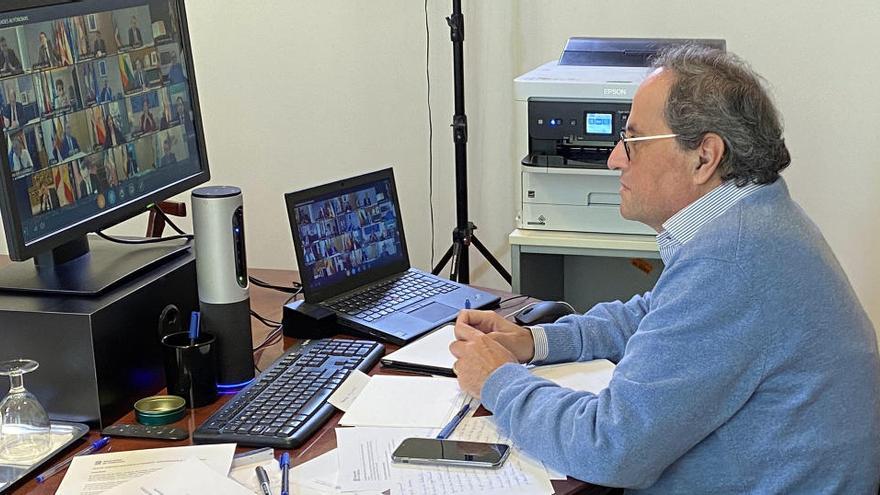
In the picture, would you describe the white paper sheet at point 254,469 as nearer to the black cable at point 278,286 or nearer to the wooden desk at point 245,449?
the wooden desk at point 245,449

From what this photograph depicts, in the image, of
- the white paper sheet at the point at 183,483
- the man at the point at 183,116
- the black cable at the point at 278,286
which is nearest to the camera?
the white paper sheet at the point at 183,483

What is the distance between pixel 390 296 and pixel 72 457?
0.77 metres

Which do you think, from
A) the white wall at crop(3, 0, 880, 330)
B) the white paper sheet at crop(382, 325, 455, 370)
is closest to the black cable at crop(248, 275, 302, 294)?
the white paper sheet at crop(382, 325, 455, 370)

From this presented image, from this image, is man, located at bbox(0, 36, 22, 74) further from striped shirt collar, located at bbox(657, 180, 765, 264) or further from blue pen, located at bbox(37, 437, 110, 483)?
striped shirt collar, located at bbox(657, 180, 765, 264)

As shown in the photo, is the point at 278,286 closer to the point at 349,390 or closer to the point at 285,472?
the point at 349,390

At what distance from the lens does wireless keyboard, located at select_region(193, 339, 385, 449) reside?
153 centimetres

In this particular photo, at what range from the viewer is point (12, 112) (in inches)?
58.7

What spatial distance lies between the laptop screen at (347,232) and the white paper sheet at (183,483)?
0.64 meters

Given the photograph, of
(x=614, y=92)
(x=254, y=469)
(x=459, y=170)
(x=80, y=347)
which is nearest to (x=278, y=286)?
(x=80, y=347)

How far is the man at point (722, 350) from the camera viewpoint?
1.40 m

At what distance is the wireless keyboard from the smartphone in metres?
0.16

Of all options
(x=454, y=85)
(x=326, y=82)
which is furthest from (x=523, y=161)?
(x=326, y=82)

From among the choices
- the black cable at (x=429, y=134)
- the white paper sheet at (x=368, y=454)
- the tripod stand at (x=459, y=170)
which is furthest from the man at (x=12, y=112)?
the black cable at (x=429, y=134)

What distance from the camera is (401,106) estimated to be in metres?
3.66
